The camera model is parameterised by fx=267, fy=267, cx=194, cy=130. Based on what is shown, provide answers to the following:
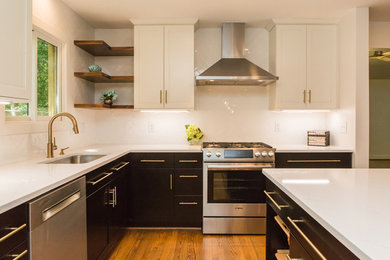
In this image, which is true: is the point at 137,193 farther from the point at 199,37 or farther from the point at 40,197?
the point at 199,37

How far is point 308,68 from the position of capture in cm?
330

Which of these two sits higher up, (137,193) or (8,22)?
(8,22)

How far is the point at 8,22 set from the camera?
1448 mm

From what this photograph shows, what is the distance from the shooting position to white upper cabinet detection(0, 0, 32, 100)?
1416 mm

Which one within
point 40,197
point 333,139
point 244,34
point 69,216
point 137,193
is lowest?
point 137,193

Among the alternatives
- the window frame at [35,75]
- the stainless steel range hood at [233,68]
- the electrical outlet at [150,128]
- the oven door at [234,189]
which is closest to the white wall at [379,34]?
the stainless steel range hood at [233,68]

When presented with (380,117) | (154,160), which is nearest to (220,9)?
(154,160)

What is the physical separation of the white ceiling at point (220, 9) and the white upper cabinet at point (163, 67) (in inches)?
8.4

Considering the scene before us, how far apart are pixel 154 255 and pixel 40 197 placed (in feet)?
4.91

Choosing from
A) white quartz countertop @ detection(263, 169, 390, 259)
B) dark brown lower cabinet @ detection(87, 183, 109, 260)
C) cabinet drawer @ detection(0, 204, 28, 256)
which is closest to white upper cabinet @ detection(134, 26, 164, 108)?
dark brown lower cabinet @ detection(87, 183, 109, 260)

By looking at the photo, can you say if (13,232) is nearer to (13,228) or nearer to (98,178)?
(13,228)

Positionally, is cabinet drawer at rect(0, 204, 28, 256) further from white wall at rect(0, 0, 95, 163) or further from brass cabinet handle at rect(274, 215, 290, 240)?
brass cabinet handle at rect(274, 215, 290, 240)

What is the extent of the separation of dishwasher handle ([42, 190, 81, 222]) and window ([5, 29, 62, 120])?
0.96 metres

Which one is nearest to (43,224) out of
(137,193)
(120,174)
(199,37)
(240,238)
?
(120,174)
